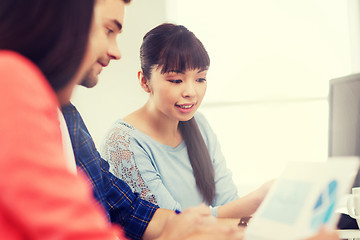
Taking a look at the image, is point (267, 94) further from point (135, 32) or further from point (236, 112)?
point (135, 32)

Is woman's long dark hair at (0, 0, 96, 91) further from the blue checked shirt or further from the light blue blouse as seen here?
the light blue blouse

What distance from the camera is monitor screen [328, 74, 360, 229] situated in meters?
1.00

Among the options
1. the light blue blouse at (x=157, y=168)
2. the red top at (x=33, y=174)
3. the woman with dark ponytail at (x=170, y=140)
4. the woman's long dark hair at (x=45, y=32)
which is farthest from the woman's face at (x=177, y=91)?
the red top at (x=33, y=174)

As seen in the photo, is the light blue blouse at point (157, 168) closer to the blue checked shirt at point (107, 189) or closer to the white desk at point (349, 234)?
the blue checked shirt at point (107, 189)

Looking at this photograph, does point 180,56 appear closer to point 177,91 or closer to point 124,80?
point 177,91

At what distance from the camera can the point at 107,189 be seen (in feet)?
3.35

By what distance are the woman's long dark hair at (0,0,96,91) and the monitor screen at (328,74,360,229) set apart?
2.69 feet

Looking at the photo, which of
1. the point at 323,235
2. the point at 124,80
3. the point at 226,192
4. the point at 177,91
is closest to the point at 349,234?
the point at 323,235

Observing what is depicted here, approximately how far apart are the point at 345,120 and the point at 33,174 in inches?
36.9

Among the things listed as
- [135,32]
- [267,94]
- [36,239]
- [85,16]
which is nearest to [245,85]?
[267,94]

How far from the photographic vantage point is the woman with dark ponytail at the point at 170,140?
1.28 m

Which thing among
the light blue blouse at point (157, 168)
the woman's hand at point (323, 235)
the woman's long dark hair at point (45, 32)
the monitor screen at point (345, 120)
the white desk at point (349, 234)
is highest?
the woman's long dark hair at point (45, 32)

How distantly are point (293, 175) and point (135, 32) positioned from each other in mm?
1896

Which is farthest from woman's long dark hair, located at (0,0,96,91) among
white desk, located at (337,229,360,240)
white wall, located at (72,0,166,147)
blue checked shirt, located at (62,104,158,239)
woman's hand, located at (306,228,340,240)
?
white wall, located at (72,0,166,147)
